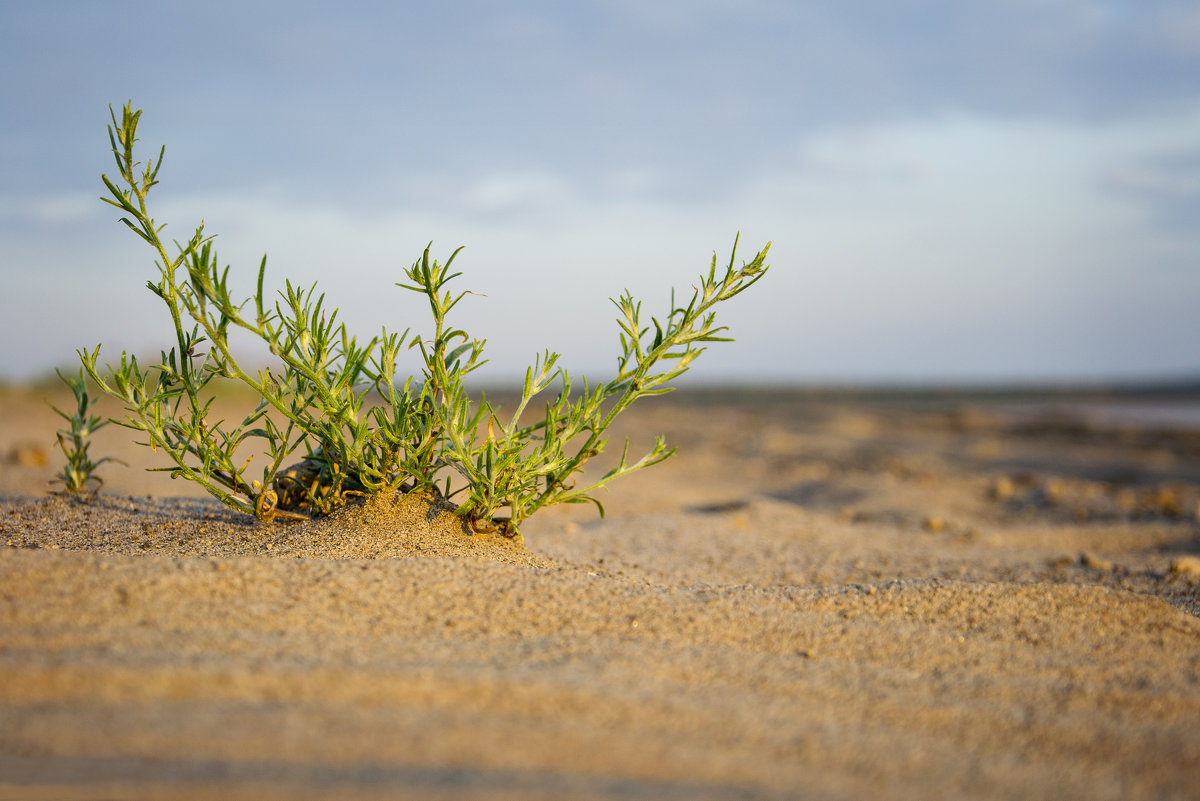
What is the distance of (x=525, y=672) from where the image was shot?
1.88 metres

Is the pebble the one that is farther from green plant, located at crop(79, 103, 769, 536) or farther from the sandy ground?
green plant, located at crop(79, 103, 769, 536)

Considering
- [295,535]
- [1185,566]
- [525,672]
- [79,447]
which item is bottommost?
[1185,566]

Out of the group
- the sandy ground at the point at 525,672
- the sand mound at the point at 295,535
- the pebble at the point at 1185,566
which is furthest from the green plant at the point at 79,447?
the pebble at the point at 1185,566

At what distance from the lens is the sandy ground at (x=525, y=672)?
4.98ft

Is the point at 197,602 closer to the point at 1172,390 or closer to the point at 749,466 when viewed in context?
the point at 749,466

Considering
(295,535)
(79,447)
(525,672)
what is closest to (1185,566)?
(525,672)

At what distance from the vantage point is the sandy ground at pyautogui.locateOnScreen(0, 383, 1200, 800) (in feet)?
4.98

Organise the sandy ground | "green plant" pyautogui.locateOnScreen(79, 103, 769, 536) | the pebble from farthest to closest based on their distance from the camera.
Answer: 1. the pebble
2. "green plant" pyautogui.locateOnScreen(79, 103, 769, 536)
3. the sandy ground

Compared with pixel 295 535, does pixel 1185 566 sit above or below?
below

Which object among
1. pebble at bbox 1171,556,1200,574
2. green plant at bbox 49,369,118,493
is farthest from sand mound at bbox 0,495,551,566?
pebble at bbox 1171,556,1200,574

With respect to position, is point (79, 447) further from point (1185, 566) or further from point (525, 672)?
point (1185, 566)

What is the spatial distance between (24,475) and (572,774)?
445cm

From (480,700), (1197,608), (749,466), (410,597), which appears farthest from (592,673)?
(749,466)

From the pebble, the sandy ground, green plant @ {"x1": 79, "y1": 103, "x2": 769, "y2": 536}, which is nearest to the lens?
the sandy ground
